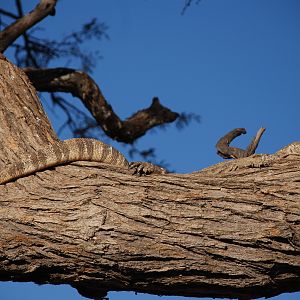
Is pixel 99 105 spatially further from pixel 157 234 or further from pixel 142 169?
pixel 157 234

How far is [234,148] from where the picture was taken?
4.95 metres

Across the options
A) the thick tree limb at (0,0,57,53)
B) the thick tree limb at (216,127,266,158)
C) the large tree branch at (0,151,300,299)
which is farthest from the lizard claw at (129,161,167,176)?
the thick tree limb at (0,0,57,53)

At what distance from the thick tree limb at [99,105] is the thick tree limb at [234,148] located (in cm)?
257

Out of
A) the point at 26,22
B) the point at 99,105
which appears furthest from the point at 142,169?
the point at 26,22

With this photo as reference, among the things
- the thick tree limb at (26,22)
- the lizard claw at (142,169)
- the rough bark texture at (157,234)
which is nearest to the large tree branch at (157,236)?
the rough bark texture at (157,234)

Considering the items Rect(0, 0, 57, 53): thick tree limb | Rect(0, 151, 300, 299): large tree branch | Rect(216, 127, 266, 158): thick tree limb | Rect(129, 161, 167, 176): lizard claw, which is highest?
Rect(0, 0, 57, 53): thick tree limb

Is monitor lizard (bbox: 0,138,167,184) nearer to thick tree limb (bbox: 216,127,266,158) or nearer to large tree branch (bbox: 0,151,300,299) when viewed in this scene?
large tree branch (bbox: 0,151,300,299)

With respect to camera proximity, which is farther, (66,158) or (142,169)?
(66,158)

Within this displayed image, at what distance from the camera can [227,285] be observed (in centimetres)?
329

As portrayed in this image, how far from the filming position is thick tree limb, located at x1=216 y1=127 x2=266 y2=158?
469 centimetres

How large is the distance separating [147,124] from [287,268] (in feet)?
15.2

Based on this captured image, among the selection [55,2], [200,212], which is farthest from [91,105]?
[200,212]

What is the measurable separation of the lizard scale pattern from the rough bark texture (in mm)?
128

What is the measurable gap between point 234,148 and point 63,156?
175cm
